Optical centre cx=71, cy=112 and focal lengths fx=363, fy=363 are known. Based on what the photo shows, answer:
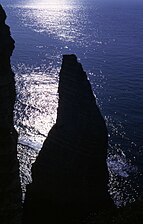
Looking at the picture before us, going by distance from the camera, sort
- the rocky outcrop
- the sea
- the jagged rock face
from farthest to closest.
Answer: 1. the sea
2. the jagged rock face
3. the rocky outcrop

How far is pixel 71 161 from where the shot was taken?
52.5m

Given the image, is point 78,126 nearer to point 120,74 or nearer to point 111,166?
point 111,166

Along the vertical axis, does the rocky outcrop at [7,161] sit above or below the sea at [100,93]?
below

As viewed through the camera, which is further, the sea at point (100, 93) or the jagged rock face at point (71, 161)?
the sea at point (100, 93)

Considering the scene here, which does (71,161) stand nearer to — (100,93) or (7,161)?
(7,161)

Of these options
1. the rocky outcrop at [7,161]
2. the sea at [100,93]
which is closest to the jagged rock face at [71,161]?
the sea at [100,93]

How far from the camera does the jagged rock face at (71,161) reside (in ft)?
164

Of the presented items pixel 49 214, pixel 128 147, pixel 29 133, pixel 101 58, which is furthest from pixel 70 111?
pixel 101 58

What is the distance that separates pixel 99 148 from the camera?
53188 millimetres

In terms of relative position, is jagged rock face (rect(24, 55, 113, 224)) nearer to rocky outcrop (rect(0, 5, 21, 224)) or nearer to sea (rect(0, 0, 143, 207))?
sea (rect(0, 0, 143, 207))

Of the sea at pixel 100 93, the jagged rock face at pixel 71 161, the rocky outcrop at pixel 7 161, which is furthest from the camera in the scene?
the sea at pixel 100 93

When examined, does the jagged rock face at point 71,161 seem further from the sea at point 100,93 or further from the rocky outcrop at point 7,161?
the rocky outcrop at point 7,161

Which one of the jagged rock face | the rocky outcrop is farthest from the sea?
the rocky outcrop

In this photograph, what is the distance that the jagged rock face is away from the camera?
50094mm
